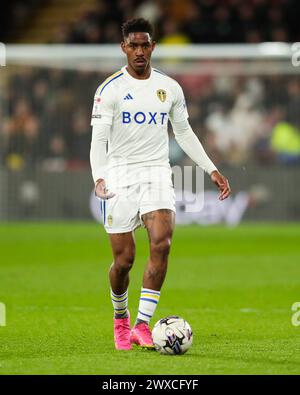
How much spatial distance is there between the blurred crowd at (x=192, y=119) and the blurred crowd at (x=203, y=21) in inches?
99.5

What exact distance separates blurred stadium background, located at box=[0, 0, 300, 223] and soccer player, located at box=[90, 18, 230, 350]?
13349mm

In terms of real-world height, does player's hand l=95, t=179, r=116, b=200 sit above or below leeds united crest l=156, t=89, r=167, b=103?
below

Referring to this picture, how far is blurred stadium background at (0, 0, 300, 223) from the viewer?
873 inches

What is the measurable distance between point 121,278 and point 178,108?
140 centimetres

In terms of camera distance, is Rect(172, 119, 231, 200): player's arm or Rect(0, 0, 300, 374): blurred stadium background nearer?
Rect(172, 119, 231, 200): player's arm

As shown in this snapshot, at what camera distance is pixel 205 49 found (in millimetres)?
22953

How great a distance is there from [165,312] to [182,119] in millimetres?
2668

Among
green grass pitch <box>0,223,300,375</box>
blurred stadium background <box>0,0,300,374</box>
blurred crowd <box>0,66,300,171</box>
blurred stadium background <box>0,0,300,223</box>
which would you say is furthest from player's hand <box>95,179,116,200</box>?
blurred crowd <box>0,66,300,171</box>

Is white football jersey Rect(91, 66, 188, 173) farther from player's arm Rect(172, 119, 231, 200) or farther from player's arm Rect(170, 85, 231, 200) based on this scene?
player's arm Rect(172, 119, 231, 200)

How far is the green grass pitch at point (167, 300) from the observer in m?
7.76

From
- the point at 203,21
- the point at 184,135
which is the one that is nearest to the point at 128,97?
the point at 184,135

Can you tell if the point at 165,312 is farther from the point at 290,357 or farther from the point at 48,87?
the point at 48,87

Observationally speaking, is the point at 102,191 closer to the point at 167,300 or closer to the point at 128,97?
the point at 128,97

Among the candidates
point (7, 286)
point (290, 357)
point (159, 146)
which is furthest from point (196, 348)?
point (7, 286)
